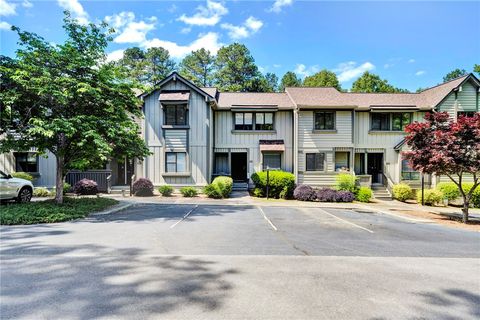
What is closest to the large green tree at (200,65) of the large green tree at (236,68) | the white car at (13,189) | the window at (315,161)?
the large green tree at (236,68)

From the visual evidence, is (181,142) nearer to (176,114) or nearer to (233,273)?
(176,114)

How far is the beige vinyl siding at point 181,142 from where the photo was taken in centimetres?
1859

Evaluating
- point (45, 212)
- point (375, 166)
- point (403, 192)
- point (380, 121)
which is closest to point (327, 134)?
point (380, 121)

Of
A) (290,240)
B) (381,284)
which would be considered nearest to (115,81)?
(290,240)

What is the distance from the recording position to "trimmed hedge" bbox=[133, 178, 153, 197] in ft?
57.9

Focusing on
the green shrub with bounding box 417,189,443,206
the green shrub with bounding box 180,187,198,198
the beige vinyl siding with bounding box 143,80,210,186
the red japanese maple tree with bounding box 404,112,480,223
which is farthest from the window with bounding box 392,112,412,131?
the green shrub with bounding box 180,187,198,198

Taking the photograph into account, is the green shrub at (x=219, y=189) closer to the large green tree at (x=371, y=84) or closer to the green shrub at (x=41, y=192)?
the green shrub at (x=41, y=192)

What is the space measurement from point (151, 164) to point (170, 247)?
1321cm

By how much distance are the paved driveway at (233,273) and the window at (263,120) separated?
12.5 metres

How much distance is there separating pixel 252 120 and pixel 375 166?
11.3 meters

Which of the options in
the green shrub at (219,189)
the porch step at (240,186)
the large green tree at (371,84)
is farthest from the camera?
the large green tree at (371,84)

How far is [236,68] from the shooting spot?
42125mm

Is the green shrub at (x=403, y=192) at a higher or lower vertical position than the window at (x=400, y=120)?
lower

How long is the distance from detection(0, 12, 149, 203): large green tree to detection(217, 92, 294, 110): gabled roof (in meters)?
9.19
